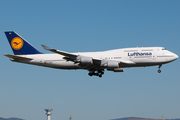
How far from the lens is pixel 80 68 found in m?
51.8

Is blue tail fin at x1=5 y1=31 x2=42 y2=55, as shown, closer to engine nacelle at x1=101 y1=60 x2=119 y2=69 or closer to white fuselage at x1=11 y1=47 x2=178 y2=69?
white fuselage at x1=11 y1=47 x2=178 y2=69

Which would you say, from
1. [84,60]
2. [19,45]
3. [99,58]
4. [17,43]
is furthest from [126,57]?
[17,43]

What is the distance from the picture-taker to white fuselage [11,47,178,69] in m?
48.4

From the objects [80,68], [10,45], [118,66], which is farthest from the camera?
[10,45]

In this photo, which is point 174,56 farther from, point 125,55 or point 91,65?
point 91,65

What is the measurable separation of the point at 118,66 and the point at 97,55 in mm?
5178

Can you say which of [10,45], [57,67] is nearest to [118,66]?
[57,67]

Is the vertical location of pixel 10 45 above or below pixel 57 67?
above

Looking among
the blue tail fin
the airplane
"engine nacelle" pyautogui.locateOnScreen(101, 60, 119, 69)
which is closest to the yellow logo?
the blue tail fin

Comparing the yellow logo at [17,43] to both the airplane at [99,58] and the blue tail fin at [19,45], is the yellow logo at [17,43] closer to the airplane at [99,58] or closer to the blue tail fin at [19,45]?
the blue tail fin at [19,45]

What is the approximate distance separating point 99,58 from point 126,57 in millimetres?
5218

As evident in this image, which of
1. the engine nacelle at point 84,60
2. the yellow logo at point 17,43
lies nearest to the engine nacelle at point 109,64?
the engine nacelle at point 84,60

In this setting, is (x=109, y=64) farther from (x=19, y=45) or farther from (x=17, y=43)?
(x=17, y=43)

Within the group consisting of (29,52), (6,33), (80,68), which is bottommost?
(80,68)
